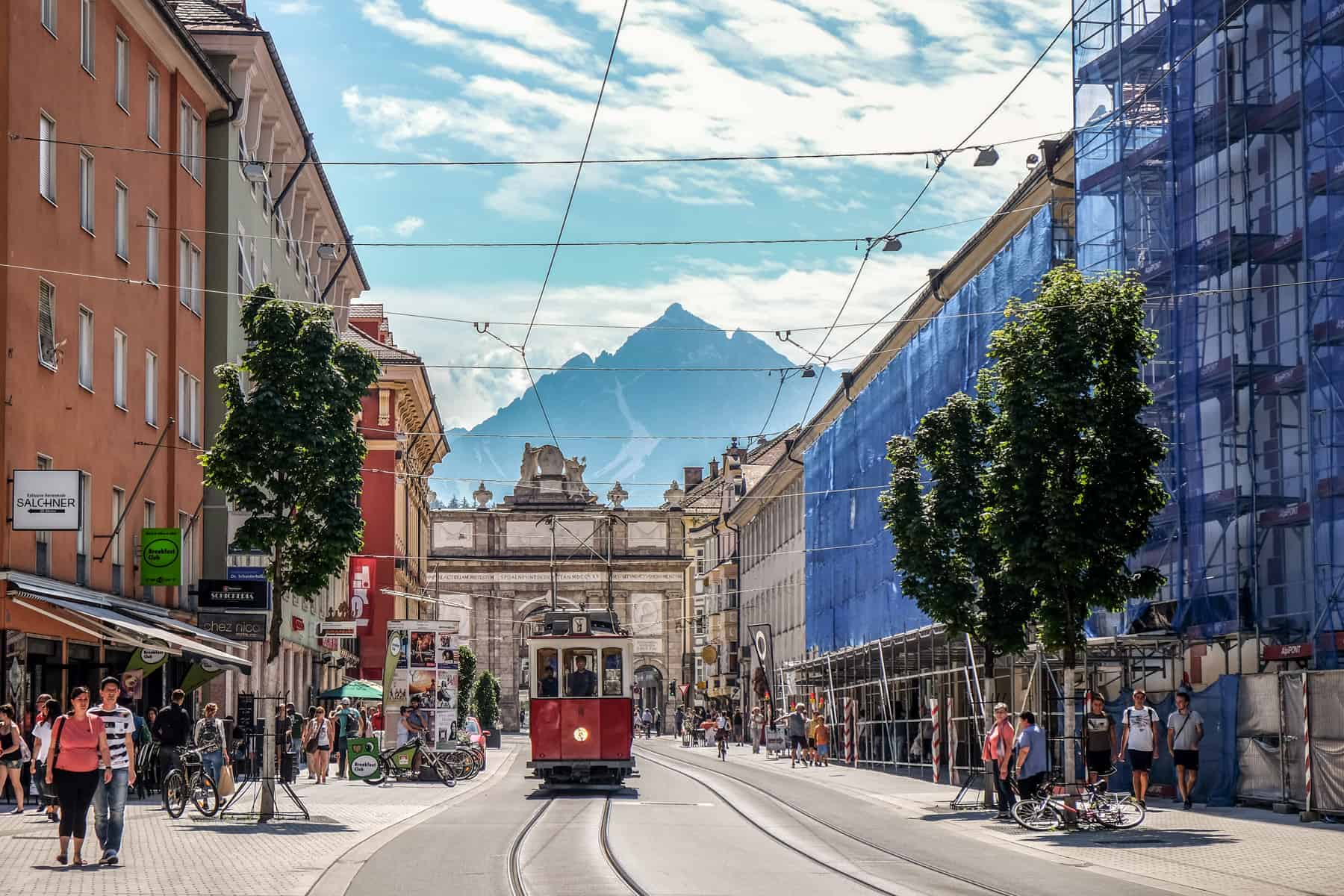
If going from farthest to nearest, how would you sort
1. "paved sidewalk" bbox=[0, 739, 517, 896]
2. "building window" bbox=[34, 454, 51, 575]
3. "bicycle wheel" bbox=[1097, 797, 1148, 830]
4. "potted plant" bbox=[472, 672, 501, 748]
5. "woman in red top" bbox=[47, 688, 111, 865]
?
"potted plant" bbox=[472, 672, 501, 748] → "building window" bbox=[34, 454, 51, 575] → "bicycle wheel" bbox=[1097, 797, 1148, 830] → "woman in red top" bbox=[47, 688, 111, 865] → "paved sidewalk" bbox=[0, 739, 517, 896]

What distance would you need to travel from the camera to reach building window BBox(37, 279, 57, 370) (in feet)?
87.2

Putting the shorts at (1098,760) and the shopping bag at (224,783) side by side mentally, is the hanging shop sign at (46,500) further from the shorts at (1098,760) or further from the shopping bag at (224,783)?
the shorts at (1098,760)

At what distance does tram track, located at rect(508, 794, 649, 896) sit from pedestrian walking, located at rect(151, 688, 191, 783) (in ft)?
15.9

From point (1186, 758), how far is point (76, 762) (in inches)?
557

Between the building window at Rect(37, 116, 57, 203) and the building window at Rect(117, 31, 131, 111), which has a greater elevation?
the building window at Rect(117, 31, 131, 111)

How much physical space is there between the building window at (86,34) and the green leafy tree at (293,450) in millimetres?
7356

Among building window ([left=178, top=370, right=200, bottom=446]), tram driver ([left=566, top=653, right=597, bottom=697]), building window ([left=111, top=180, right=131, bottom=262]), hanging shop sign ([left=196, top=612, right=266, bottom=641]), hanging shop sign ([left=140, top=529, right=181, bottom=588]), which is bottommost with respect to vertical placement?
tram driver ([left=566, top=653, right=597, bottom=697])

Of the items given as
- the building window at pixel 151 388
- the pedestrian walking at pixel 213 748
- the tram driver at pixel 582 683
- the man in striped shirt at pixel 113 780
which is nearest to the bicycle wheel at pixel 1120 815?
the man in striped shirt at pixel 113 780

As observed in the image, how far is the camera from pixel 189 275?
120 ft

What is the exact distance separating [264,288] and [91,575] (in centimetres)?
685

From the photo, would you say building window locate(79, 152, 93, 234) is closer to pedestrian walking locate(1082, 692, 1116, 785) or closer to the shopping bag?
the shopping bag

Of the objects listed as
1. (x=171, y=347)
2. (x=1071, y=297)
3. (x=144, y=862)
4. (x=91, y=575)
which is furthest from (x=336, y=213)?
(x=144, y=862)

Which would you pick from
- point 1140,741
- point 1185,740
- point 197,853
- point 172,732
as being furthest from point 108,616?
point 1185,740

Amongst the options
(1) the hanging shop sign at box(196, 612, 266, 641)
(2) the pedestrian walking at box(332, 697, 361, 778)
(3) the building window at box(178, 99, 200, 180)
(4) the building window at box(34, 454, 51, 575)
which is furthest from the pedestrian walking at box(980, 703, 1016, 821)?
(3) the building window at box(178, 99, 200, 180)
